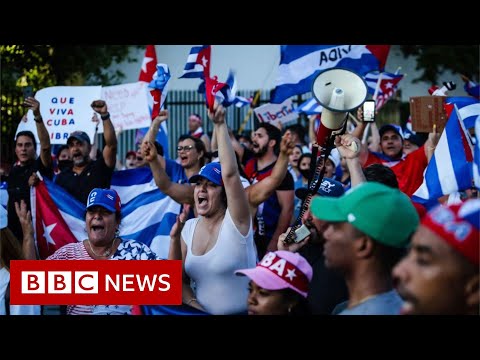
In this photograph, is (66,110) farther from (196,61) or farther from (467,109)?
(467,109)

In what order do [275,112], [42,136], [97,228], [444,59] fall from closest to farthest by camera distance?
[97,228] < [42,136] < [275,112] < [444,59]

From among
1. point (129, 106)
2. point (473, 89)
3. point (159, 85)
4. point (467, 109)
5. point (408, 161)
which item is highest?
point (129, 106)

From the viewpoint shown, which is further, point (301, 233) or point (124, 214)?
point (124, 214)

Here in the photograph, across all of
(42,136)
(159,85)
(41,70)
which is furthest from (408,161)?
(41,70)

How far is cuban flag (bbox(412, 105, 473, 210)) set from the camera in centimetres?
549

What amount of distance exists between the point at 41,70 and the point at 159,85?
333 inches

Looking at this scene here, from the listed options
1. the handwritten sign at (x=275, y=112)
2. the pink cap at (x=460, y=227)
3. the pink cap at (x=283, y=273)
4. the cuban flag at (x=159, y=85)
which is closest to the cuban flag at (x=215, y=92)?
the pink cap at (x=283, y=273)

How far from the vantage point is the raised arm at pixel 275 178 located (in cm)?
570

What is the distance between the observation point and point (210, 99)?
511 centimetres

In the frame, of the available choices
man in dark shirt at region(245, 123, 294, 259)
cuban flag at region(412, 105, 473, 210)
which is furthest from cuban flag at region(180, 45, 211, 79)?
cuban flag at region(412, 105, 473, 210)

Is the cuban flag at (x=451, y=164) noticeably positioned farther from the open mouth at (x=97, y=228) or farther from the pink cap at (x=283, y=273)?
the open mouth at (x=97, y=228)

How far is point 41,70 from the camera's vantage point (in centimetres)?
1523
